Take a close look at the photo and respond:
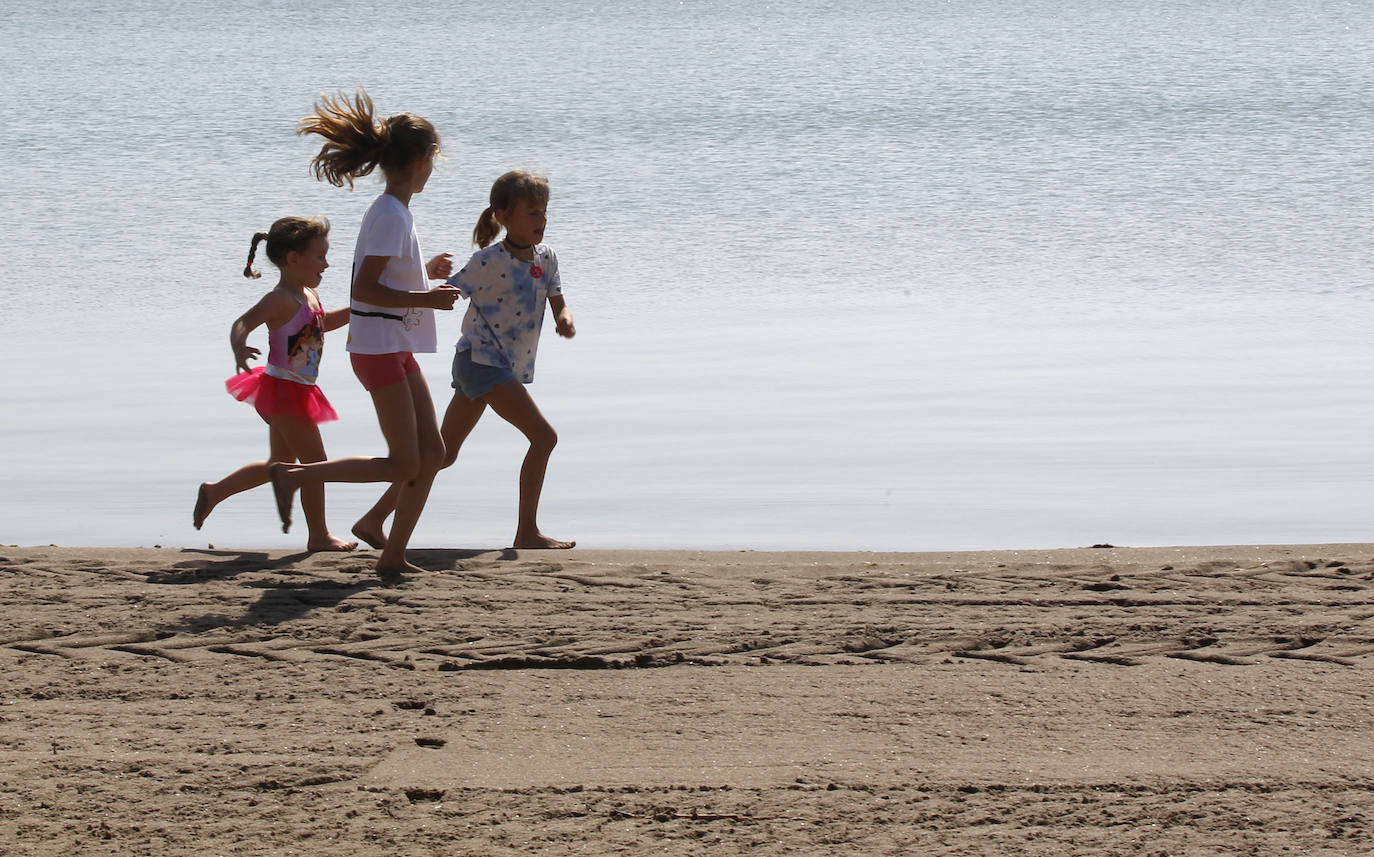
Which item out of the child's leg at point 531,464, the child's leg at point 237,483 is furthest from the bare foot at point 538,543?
the child's leg at point 237,483

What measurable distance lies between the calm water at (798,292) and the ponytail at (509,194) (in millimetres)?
1206

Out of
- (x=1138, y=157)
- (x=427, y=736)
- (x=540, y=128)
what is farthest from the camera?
(x=540, y=128)

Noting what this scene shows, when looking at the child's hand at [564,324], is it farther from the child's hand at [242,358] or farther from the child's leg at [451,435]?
the child's hand at [242,358]

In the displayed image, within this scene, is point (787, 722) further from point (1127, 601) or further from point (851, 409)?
point (851, 409)

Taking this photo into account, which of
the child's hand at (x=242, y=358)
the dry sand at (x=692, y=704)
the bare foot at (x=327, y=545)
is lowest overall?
the dry sand at (x=692, y=704)

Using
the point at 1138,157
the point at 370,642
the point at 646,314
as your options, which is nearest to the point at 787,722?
the point at 370,642

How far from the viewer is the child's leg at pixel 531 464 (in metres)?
6.01

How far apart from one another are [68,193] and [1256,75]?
16935 millimetres

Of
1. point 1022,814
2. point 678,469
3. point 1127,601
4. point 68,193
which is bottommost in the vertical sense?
point 1022,814

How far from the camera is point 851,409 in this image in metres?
8.42

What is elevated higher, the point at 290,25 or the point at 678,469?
the point at 290,25

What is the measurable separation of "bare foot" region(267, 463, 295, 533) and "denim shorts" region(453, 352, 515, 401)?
82 centimetres

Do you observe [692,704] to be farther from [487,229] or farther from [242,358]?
[487,229]

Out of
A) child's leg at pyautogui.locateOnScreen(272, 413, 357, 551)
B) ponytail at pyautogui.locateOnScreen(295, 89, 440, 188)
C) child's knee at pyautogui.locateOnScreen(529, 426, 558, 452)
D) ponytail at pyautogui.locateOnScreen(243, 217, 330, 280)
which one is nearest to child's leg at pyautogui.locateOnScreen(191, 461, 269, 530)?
child's leg at pyautogui.locateOnScreen(272, 413, 357, 551)
